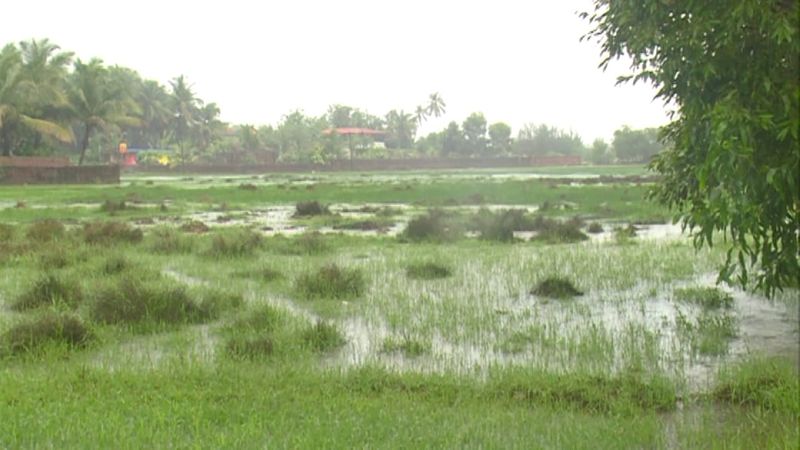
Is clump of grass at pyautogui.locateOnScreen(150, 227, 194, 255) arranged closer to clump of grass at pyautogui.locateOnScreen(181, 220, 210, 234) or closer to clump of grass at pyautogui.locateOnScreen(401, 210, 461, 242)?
clump of grass at pyautogui.locateOnScreen(181, 220, 210, 234)

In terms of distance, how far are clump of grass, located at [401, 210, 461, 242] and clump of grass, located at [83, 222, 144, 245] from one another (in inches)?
242

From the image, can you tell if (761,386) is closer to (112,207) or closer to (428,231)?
(428,231)

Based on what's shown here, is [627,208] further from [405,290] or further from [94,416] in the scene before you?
[94,416]

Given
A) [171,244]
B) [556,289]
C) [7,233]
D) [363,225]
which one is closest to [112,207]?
[7,233]

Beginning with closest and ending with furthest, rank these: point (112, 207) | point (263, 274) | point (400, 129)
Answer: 1. point (263, 274)
2. point (112, 207)
3. point (400, 129)

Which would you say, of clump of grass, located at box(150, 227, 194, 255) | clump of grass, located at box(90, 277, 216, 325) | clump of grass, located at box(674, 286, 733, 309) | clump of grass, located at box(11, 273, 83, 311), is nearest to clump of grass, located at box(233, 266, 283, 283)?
clump of grass, located at box(90, 277, 216, 325)

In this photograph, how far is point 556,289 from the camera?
35.1 feet

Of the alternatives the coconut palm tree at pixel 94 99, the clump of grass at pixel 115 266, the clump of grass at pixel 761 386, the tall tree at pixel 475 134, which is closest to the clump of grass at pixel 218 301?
the clump of grass at pixel 115 266

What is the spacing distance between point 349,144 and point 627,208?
55.4m

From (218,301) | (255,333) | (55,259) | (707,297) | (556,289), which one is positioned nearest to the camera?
(255,333)

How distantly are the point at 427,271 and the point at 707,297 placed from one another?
172 inches

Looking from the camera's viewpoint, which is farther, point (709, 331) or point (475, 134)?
point (475, 134)

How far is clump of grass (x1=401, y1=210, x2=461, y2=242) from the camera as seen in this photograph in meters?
17.9

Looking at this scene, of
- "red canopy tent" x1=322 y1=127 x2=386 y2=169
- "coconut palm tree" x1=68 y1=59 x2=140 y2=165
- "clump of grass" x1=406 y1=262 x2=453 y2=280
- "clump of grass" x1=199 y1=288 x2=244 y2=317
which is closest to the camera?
"clump of grass" x1=199 y1=288 x2=244 y2=317
